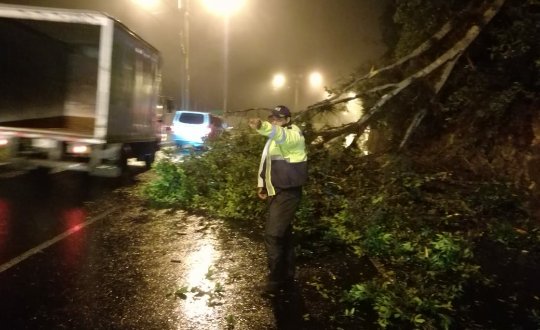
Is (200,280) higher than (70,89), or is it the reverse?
(70,89)

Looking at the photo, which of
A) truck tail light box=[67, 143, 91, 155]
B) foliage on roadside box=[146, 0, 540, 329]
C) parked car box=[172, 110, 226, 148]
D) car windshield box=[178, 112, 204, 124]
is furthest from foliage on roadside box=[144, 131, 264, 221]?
car windshield box=[178, 112, 204, 124]

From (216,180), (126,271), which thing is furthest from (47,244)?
(216,180)

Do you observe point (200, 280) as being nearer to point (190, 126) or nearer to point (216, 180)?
point (216, 180)

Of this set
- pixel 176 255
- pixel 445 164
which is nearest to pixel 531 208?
pixel 445 164

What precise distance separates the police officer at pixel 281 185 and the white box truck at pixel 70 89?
5295mm

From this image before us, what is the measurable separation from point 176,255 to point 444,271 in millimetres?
3161

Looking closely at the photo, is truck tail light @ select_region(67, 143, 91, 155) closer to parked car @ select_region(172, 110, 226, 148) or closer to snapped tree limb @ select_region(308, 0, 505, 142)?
snapped tree limb @ select_region(308, 0, 505, 142)

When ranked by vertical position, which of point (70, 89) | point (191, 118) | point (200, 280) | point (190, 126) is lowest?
point (200, 280)

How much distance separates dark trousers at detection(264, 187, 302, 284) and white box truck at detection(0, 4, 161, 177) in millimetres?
5469

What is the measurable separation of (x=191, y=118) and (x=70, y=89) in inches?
321

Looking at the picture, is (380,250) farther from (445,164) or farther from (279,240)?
(445,164)

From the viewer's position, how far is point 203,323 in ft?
13.2

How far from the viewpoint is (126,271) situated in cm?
510

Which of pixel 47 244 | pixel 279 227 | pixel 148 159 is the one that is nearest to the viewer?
pixel 279 227
